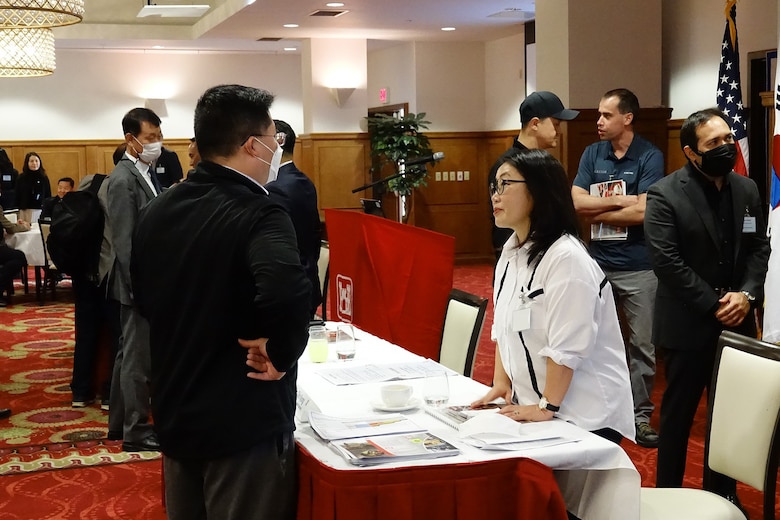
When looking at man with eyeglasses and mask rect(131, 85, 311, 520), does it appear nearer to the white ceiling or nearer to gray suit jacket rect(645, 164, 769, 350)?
gray suit jacket rect(645, 164, 769, 350)

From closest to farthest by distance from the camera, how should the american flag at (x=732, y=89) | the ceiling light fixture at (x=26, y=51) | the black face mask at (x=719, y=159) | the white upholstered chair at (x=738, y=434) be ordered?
1. the white upholstered chair at (x=738, y=434)
2. the black face mask at (x=719, y=159)
3. the american flag at (x=732, y=89)
4. the ceiling light fixture at (x=26, y=51)

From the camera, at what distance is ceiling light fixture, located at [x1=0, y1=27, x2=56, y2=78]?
6.56 m

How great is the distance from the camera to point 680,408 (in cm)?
380

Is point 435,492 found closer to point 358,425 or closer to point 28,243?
point 358,425

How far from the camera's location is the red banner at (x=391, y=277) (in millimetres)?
4414

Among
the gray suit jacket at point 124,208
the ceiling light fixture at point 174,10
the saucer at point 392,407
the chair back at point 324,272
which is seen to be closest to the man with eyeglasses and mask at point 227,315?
the saucer at point 392,407

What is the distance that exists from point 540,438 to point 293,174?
2.66m

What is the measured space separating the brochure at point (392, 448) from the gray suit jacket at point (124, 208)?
256cm

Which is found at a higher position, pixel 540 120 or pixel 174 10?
pixel 174 10

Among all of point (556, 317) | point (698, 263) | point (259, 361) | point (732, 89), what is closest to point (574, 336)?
point (556, 317)

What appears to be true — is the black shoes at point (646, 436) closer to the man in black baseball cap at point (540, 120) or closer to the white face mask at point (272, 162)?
the man in black baseball cap at point (540, 120)

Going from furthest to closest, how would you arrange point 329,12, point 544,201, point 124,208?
point 329,12
point 124,208
point 544,201

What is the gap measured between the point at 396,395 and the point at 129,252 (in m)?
2.43

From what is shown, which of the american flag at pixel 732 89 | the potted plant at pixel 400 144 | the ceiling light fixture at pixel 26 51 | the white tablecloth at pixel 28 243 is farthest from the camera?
the potted plant at pixel 400 144
